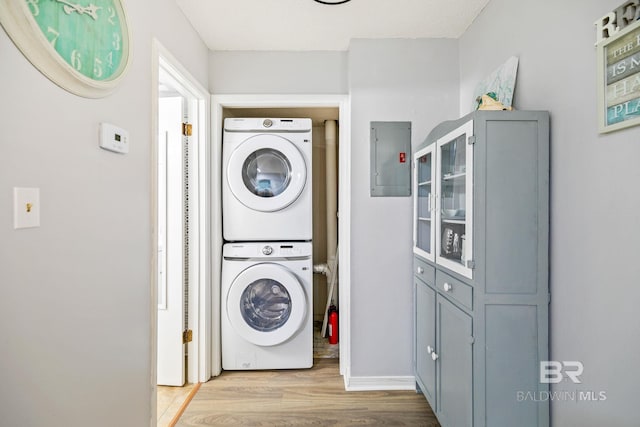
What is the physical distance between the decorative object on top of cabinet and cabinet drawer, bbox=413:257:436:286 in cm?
88

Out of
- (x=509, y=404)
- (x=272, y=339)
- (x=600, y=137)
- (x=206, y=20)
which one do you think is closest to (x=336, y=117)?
(x=206, y=20)

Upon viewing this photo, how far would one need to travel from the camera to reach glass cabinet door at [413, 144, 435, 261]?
1.80 metres

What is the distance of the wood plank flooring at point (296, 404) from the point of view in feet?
6.28

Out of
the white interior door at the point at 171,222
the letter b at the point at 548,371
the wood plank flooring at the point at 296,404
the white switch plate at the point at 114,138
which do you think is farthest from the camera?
the white interior door at the point at 171,222

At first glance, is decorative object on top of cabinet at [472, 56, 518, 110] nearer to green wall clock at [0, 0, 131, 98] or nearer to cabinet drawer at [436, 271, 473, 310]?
cabinet drawer at [436, 271, 473, 310]

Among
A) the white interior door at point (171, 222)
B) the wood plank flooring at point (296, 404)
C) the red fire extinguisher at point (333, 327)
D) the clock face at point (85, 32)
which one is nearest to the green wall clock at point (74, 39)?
the clock face at point (85, 32)

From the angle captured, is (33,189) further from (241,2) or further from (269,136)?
(269,136)

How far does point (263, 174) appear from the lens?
2.44 meters

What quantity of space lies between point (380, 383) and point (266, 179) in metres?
1.64

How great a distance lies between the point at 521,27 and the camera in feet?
4.91

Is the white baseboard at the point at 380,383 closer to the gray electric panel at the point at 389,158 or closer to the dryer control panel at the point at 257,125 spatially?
the gray electric panel at the point at 389,158

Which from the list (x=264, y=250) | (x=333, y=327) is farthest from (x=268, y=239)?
(x=333, y=327)

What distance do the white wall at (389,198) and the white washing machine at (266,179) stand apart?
0.41 m

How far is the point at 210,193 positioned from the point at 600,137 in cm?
214
